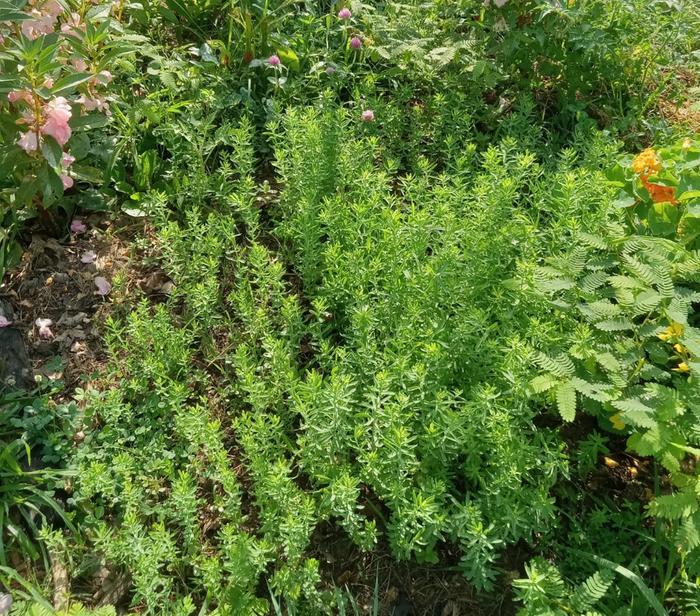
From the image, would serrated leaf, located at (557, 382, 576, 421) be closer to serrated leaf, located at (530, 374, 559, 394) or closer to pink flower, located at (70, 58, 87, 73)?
serrated leaf, located at (530, 374, 559, 394)

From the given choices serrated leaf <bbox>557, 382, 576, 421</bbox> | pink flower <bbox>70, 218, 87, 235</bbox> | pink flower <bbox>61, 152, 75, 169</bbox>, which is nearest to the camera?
serrated leaf <bbox>557, 382, 576, 421</bbox>

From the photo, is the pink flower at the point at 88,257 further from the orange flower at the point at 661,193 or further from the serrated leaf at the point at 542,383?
the orange flower at the point at 661,193

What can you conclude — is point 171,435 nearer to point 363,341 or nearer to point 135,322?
point 135,322

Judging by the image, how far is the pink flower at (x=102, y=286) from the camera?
272 centimetres

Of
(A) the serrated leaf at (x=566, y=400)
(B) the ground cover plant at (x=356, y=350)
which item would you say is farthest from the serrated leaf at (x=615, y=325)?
(A) the serrated leaf at (x=566, y=400)

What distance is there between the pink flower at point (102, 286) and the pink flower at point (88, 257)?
0.12 meters

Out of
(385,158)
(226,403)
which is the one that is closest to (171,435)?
(226,403)

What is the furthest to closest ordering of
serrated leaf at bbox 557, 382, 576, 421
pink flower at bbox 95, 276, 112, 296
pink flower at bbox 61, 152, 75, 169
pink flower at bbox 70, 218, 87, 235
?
pink flower at bbox 70, 218, 87, 235
pink flower at bbox 95, 276, 112, 296
pink flower at bbox 61, 152, 75, 169
serrated leaf at bbox 557, 382, 576, 421

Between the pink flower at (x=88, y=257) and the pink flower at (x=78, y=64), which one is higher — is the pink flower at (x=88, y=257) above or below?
below

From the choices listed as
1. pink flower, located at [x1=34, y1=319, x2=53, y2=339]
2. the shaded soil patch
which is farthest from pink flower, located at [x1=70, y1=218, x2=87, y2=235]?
pink flower, located at [x1=34, y1=319, x2=53, y2=339]

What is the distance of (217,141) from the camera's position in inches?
113

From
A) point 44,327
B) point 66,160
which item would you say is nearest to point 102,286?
point 44,327

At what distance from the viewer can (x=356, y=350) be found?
233 cm

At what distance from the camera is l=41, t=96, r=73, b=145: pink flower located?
230 cm
